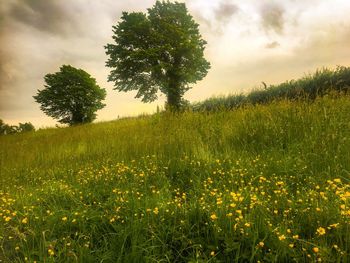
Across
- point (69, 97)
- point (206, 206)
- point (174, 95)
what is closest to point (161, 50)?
point (174, 95)

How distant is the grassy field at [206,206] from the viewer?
2.96 meters

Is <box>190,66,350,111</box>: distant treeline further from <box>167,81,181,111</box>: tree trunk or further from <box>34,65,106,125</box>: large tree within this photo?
<box>34,65,106,125</box>: large tree

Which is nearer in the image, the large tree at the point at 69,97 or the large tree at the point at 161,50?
the large tree at the point at 161,50

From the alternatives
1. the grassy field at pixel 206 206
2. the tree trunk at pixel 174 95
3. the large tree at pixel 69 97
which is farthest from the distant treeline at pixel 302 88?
the large tree at pixel 69 97

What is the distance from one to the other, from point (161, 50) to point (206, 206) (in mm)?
23530

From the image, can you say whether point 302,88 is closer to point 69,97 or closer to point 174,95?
point 174,95

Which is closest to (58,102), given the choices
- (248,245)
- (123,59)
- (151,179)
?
(123,59)

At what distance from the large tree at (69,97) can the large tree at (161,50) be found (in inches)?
313

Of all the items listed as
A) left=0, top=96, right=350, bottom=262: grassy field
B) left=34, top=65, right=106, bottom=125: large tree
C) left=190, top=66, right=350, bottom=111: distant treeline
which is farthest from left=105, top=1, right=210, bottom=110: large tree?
left=0, top=96, right=350, bottom=262: grassy field

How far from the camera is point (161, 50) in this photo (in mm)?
25766

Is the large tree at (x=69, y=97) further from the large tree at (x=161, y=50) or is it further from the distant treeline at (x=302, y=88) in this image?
the distant treeline at (x=302, y=88)

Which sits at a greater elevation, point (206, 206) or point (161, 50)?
point (161, 50)

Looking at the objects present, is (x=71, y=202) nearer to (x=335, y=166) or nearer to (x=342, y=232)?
(x=342, y=232)

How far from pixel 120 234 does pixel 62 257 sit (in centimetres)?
62
